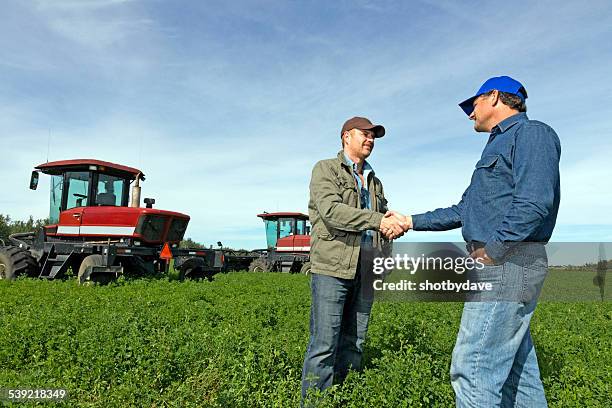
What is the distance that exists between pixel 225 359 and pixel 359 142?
239cm

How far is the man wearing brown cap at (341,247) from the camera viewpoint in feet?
10.6

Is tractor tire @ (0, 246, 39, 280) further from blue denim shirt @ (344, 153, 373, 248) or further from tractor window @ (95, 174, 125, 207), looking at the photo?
blue denim shirt @ (344, 153, 373, 248)

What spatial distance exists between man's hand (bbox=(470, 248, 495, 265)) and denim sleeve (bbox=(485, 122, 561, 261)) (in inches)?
1.2

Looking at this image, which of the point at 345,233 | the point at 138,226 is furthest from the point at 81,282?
the point at 345,233

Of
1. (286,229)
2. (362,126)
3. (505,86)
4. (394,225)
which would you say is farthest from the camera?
(286,229)

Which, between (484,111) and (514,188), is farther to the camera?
(484,111)

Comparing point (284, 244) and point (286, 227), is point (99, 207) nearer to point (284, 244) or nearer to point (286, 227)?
point (284, 244)

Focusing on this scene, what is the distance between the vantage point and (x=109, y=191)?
1287cm

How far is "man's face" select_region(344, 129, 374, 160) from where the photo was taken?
349 cm

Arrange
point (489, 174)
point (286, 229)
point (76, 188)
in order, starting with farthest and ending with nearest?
point (286, 229), point (76, 188), point (489, 174)

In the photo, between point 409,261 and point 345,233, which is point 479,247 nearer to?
point 409,261

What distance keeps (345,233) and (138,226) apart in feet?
32.2

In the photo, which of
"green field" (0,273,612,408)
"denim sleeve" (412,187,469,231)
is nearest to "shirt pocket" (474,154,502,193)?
"denim sleeve" (412,187,469,231)

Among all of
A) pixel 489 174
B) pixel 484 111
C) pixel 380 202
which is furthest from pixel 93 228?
pixel 489 174
